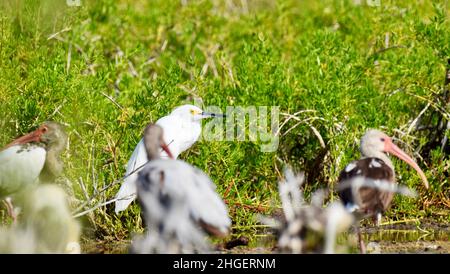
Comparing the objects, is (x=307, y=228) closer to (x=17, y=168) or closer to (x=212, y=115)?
(x=17, y=168)

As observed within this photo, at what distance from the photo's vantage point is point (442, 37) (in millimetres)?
9734

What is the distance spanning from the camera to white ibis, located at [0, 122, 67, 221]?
26.4 feet

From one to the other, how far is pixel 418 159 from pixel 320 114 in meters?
1.18

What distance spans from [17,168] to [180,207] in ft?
6.50

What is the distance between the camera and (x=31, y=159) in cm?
815

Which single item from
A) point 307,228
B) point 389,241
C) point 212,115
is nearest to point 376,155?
point 389,241

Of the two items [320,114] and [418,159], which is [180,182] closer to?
[320,114]

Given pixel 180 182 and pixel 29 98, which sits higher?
pixel 29 98

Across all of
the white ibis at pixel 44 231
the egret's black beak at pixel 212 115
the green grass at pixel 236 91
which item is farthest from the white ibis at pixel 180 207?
the egret's black beak at pixel 212 115

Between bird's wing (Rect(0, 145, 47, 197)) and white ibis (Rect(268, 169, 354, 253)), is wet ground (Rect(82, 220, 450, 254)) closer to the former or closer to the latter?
bird's wing (Rect(0, 145, 47, 197))

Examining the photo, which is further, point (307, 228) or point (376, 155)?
point (376, 155)
